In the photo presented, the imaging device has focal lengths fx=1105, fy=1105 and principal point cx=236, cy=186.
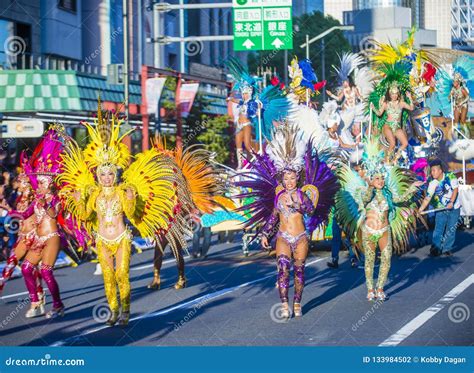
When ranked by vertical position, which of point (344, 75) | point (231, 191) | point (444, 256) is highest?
point (344, 75)

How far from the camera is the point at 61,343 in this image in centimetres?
1126

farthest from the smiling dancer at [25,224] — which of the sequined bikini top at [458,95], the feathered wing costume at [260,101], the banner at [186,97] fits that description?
the banner at [186,97]

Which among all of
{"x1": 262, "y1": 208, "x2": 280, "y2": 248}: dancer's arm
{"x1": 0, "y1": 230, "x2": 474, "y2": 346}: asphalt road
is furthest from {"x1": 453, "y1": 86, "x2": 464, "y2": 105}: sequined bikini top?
{"x1": 262, "y1": 208, "x2": 280, "y2": 248}: dancer's arm

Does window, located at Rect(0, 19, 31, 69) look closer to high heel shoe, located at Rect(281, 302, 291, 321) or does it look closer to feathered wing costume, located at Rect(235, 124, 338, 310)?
feathered wing costume, located at Rect(235, 124, 338, 310)

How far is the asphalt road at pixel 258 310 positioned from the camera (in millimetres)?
11354

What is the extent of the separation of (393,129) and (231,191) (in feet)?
12.9

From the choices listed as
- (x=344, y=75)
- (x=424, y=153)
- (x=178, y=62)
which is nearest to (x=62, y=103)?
(x=344, y=75)

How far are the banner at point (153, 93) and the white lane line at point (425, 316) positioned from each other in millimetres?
14730

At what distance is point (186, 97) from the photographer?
32.8 m

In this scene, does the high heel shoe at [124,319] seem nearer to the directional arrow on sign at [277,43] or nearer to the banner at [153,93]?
the directional arrow on sign at [277,43]

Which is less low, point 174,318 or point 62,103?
point 62,103

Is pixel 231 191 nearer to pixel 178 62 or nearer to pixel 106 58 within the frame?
pixel 106 58

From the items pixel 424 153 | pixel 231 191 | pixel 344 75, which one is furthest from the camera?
pixel 344 75

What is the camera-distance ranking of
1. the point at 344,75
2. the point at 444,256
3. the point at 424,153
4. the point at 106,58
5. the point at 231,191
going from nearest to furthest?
1. the point at 231,191
2. the point at 444,256
3. the point at 424,153
4. the point at 344,75
5. the point at 106,58
